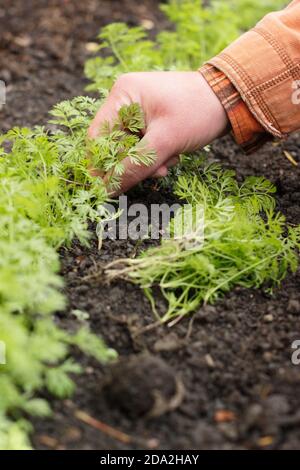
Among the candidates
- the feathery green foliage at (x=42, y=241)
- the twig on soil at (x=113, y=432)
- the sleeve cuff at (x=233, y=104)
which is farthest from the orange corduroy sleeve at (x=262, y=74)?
the twig on soil at (x=113, y=432)

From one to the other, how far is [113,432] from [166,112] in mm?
1342

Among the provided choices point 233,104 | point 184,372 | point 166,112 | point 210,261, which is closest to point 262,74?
point 233,104

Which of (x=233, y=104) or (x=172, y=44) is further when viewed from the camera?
(x=172, y=44)

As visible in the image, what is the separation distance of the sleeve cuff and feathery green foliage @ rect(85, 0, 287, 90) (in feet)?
2.12

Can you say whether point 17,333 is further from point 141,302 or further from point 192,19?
point 192,19

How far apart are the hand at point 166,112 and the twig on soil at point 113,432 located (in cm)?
112

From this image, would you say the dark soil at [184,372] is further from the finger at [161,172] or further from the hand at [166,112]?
the hand at [166,112]

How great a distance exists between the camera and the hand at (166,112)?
2773 millimetres

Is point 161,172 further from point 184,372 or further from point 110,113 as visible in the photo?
point 184,372

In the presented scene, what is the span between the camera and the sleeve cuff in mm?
2893

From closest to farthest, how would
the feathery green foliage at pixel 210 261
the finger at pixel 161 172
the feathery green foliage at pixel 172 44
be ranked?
the feathery green foliage at pixel 210 261 → the finger at pixel 161 172 → the feathery green foliage at pixel 172 44

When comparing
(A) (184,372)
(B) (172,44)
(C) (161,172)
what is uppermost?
(B) (172,44)

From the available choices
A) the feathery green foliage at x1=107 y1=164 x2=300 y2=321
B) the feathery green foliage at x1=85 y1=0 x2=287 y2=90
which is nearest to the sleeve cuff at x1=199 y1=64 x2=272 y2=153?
the feathery green foliage at x1=107 y1=164 x2=300 y2=321

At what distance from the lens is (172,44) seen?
13.6 feet
